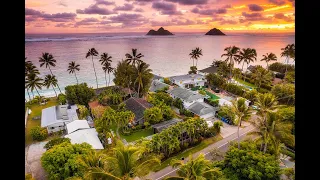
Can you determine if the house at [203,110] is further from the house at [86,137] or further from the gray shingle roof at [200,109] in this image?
the house at [86,137]

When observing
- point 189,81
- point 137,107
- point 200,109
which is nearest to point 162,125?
point 137,107

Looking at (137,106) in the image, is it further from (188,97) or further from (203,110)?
(203,110)

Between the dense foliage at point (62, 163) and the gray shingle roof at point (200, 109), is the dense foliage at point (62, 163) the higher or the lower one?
the lower one

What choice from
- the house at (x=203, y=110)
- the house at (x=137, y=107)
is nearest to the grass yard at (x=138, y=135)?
the house at (x=137, y=107)

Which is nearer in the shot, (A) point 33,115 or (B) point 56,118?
(B) point 56,118

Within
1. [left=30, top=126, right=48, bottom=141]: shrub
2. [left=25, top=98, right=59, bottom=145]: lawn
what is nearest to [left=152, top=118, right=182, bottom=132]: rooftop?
[left=30, top=126, right=48, bottom=141]: shrub

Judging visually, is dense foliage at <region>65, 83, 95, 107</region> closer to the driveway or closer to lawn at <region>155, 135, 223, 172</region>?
the driveway
